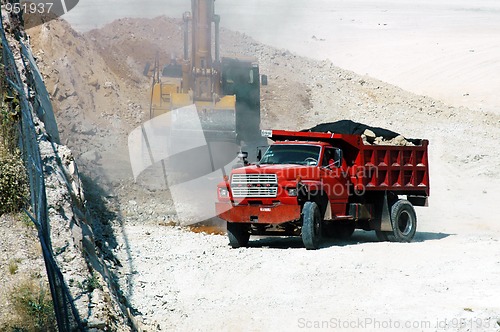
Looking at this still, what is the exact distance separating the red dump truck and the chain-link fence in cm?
395

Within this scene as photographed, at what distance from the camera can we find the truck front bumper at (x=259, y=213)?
16.1 metres

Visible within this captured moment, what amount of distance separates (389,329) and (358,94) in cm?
3155

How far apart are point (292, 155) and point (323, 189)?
1079 mm

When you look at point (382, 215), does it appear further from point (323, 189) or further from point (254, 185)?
point (254, 185)

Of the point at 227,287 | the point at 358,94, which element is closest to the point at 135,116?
the point at 358,94

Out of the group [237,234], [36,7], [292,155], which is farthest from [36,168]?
[36,7]

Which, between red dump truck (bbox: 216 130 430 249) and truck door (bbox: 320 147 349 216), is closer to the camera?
red dump truck (bbox: 216 130 430 249)

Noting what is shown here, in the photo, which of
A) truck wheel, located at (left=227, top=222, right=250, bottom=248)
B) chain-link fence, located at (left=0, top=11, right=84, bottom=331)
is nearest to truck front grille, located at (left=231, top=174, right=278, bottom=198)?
truck wheel, located at (left=227, top=222, right=250, bottom=248)

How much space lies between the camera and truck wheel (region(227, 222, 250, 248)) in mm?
16859

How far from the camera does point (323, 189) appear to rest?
1677 cm

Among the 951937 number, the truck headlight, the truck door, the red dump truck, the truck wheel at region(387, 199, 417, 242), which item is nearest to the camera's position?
the red dump truck

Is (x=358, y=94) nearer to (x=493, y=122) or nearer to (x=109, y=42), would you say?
(x=493, y=122)

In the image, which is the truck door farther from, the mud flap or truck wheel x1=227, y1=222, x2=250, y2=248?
truck wheel x1=227, y1=222, x2=250, y2=248

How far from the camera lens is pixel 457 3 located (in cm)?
9662
